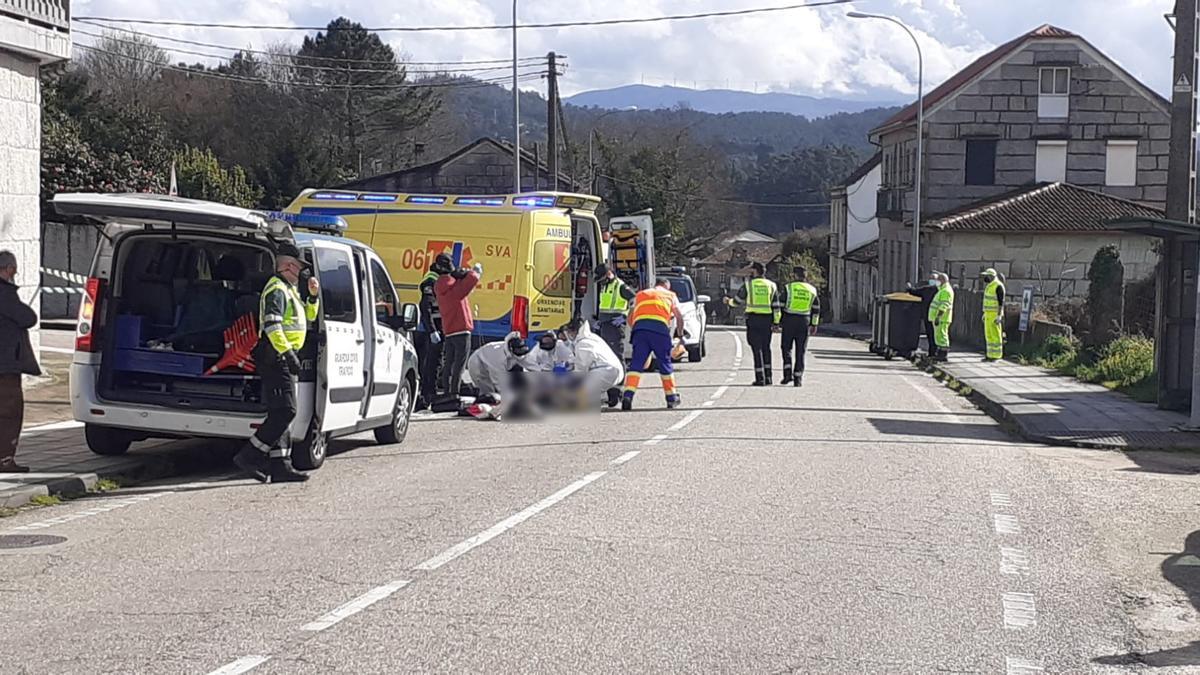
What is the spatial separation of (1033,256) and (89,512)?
40.6 meters

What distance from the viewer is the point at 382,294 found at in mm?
14320

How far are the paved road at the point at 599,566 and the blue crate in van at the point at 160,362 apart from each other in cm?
100

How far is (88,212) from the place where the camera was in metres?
11.1

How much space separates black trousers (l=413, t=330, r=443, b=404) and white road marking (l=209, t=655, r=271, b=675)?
11.6 meters

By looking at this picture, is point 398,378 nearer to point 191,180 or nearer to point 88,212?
point 88,212

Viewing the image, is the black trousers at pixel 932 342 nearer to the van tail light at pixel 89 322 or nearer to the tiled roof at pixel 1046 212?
the tiled roof at pixel 1046 212

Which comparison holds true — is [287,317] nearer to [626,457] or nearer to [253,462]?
[253,462]

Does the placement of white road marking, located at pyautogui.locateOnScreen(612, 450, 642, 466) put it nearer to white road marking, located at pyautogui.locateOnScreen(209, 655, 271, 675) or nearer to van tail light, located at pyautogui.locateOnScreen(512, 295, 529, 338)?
van tail light, located at pyautogui.locateOnScreen(512, 295, 529, 338)

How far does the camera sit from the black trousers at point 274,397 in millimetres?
11211

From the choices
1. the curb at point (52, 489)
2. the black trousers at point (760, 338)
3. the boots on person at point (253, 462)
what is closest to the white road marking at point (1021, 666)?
the boots on person at point (253, 462)

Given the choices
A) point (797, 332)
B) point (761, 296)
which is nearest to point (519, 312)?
point (761, 296)

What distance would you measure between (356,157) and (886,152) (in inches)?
983

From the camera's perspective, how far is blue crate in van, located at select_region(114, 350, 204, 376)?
39.0ft

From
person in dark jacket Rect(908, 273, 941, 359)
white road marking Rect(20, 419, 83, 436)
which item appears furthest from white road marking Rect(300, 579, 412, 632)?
person in dark jacket Rect(908, 273, 941, 359)
